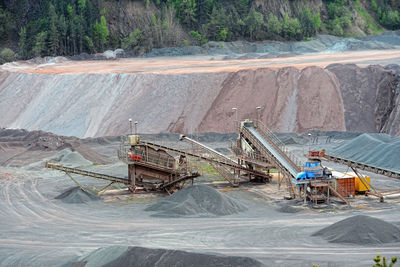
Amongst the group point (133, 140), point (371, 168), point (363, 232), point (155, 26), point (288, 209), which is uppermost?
point (155, 26)

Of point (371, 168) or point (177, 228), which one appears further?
point (371, 168)

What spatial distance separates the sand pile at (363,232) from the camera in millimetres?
27719

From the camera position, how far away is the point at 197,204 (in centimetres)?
3538

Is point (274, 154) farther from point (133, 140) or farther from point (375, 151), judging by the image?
point (133, 140)

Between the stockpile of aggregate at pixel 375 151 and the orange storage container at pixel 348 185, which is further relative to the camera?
the stockpile of aggregate at pixel 375 151

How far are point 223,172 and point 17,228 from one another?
14.7 meters

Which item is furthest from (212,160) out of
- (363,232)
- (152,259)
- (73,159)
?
(152,259)

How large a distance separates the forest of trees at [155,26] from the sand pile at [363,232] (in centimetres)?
8564

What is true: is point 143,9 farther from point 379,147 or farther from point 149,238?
point 149,238

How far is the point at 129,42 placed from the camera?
114m

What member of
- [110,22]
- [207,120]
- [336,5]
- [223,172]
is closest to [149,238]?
[223,172]

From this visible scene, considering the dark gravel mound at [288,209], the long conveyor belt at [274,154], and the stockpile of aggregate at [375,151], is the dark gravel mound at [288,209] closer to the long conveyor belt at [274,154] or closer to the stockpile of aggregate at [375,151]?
the long conveyor belt at [274,154]

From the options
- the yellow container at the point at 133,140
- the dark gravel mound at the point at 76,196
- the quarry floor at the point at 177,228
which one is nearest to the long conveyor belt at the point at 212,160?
the yellow container at the point at 133,140

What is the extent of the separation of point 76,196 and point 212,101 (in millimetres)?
27898
